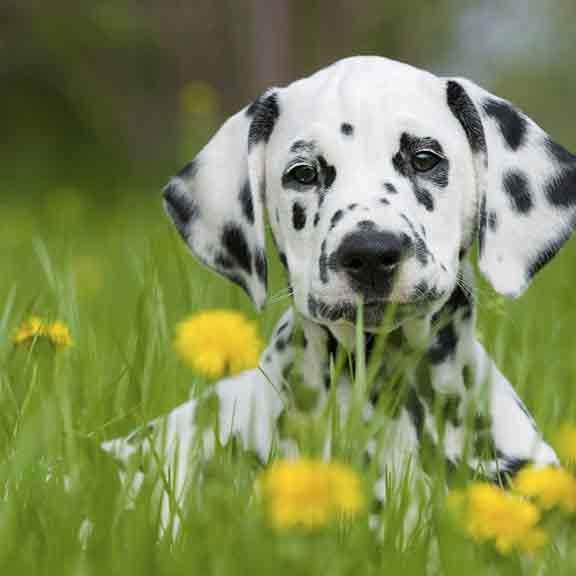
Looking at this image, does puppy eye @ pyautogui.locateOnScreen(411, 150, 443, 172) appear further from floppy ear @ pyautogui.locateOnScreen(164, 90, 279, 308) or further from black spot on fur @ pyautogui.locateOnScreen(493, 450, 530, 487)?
black spot on fur @ pyautogui.locateOnScreen(493, 450, 530, 487)

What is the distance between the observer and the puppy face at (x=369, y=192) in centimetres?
260

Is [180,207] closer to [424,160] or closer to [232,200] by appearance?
[232,200]

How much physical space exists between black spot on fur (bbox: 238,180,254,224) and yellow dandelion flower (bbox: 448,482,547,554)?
1344mm

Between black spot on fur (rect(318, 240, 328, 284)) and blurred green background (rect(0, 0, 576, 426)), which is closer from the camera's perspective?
black spot on fur (rect(318, 240, 328, 284))

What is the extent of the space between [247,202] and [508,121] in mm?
750

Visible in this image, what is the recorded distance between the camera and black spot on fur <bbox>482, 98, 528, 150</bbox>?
9.72 feet

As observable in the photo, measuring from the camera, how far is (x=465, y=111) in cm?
295

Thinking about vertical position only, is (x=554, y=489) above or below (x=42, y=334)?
above

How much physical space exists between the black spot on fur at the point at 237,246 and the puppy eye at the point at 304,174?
0.26m

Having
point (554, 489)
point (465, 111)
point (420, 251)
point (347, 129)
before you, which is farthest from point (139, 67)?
point (554, 489)

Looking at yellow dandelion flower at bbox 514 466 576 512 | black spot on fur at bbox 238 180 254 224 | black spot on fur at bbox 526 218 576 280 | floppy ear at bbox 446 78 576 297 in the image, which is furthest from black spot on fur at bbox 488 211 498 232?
yellow dandelion flower at bbox 514 466 576 512

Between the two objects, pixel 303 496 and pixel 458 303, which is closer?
pixel 303 496

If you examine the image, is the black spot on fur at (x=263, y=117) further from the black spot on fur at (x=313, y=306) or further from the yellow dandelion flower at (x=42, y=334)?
the yellow dandelion flower at (x=42, y=334)

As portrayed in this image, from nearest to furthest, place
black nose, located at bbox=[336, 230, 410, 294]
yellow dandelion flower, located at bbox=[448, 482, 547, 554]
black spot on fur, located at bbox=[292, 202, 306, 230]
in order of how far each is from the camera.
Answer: yellow dandelion flower, located at bbox=[448, 482, 547, 554] → black nose, located at bbox=[336, 230, 410, 294] → black spot on fur, located at bbox=[292, 202, 306, 230]
